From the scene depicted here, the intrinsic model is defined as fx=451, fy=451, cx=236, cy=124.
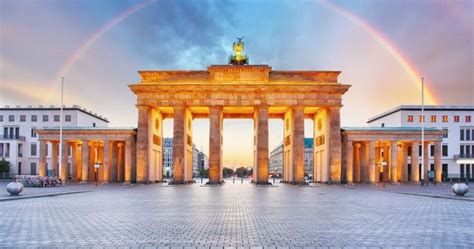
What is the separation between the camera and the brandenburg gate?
64312mm

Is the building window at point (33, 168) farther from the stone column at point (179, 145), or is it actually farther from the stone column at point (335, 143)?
the stone column at point (335, 143)

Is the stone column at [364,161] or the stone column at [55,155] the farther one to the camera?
the stone column at [364,161]

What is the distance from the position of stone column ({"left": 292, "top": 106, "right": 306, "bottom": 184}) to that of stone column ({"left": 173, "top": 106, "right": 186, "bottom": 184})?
52.7 feet

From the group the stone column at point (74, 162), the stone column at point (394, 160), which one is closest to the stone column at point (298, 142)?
the stone column at point (394, 160)

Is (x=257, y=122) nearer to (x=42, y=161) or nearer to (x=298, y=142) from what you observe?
(x=298, y=142)

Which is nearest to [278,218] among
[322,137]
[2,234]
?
[2,234]

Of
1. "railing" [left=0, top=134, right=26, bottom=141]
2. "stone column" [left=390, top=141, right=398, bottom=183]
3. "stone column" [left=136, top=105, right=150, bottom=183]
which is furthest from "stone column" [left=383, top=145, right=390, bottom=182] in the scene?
"railing" [left=0, top=134, right=26, bottom=141]

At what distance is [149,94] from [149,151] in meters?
8.44

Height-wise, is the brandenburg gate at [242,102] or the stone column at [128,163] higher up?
the brandenburg gate at [242,102]

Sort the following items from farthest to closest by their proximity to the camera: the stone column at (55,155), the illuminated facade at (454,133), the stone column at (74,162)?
the illuminated facade at (454,133), the stone column at (74,162), the stone column at (55,155)

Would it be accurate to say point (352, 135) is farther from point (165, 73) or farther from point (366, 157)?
point (165, 73)

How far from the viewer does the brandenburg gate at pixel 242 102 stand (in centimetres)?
6431

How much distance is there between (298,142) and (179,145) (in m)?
17.2

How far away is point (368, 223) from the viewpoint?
16.7 m
